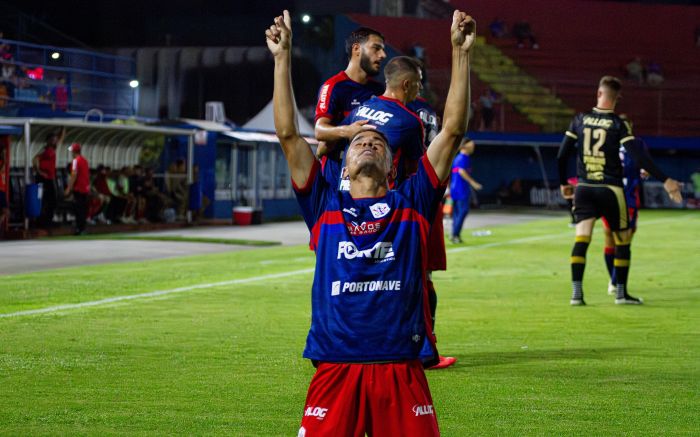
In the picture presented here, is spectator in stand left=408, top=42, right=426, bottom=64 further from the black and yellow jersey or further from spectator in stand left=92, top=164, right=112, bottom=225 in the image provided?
the black and yellow jersey

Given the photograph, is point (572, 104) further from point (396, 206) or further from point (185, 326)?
point (396, 206)

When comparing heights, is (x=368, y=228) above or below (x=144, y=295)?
above

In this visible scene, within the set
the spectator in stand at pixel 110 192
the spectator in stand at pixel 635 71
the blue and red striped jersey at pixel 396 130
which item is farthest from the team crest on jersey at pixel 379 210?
the spectator in stand at pixel 635 71

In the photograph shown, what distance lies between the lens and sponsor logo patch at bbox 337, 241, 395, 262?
463cm

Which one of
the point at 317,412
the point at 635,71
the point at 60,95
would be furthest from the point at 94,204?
A: the point at 635,71

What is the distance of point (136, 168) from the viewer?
29625 mm

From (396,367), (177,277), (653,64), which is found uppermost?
(653,64)

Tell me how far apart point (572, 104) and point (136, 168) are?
25.9 m

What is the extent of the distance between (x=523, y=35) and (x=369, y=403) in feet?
178

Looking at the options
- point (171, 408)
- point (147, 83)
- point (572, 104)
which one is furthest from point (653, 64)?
point (171, 408)

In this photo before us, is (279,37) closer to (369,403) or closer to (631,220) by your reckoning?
(369,403)

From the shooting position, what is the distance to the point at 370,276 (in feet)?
15.2

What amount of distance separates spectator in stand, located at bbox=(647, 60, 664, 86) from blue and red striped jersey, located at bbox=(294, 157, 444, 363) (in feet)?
168

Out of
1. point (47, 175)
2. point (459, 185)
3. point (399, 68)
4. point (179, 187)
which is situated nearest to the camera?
point (399, 68)
